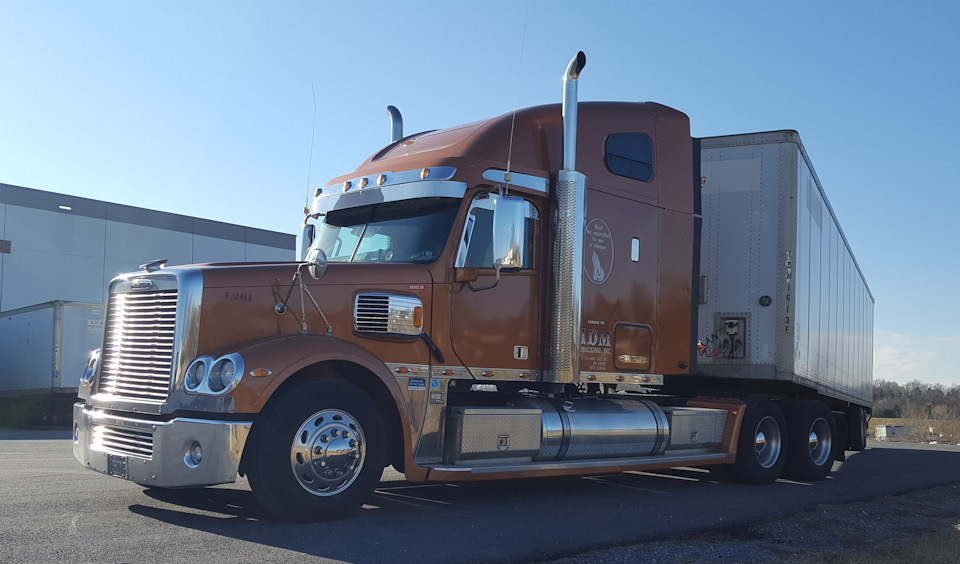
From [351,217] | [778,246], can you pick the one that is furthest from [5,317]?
[778,246]

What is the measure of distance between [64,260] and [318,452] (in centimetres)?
3433

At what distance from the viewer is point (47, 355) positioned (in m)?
22.6

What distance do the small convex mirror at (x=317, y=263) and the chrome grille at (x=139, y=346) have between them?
105 centimetres

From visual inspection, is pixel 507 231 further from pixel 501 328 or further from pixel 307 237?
pixel 307 237

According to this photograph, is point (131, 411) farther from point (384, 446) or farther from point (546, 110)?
point (546, 110)

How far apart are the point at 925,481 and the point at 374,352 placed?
8.91m

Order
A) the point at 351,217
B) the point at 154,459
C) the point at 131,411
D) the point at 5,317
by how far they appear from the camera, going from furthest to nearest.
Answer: the point at 5,317 → the point at 351,217 → the point at 131,411 → the point at 154,459

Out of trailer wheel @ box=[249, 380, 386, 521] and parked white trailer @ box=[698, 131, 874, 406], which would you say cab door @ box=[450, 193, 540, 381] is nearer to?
trailer wheel @ box=[249, 380, 386, 521]

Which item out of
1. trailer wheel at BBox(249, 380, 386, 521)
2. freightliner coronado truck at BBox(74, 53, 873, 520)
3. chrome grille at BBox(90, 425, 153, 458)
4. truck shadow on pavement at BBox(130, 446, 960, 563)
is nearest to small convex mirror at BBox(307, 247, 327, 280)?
freightliner coronado truck at BBox(74, 53, 873, 520)

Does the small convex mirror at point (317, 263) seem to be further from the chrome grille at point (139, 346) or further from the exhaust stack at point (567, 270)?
the exhaust stack at point (567, 270)

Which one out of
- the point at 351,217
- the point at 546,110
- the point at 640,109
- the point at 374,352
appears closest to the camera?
the point at 374,352

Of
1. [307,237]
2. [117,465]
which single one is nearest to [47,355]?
[307,237]

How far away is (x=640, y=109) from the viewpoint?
32.9 ft

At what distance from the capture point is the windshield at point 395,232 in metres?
7.91
